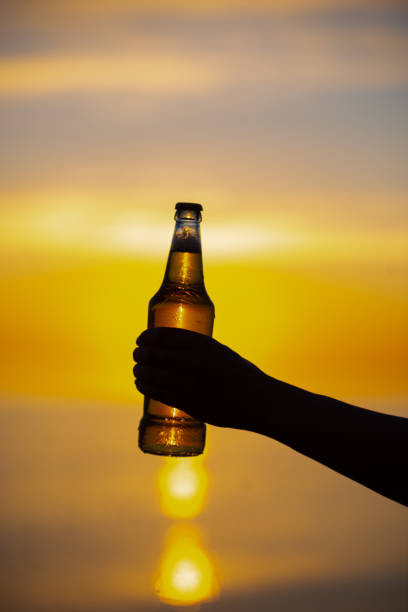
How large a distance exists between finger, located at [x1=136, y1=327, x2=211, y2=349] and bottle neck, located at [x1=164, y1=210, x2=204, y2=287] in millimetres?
986

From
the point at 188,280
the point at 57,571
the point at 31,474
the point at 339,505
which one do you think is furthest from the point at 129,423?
the point at 188,280

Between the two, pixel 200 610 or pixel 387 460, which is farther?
pixel 200 610

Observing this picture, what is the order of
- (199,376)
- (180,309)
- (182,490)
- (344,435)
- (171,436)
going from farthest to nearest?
(182,490) < (180,309) < (171,436) < (199,376) < (344,435)

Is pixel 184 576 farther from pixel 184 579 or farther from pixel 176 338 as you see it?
pixel 176 338

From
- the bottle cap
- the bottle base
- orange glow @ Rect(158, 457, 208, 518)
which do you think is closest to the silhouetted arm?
the bottle base

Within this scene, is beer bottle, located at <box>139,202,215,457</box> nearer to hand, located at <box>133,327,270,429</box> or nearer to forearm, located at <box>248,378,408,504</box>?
hand, located at <box>133,327,270,429</box>

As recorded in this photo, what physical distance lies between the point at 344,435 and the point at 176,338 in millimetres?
493

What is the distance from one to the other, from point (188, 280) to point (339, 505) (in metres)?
103

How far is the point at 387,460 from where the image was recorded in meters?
2.03

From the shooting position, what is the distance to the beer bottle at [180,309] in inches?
130

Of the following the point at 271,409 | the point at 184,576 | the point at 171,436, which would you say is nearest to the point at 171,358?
the point at 271,409

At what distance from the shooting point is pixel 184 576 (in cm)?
8012

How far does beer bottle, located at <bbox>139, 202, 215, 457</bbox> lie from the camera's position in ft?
10.9

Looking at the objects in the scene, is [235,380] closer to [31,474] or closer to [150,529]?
[150,529]
